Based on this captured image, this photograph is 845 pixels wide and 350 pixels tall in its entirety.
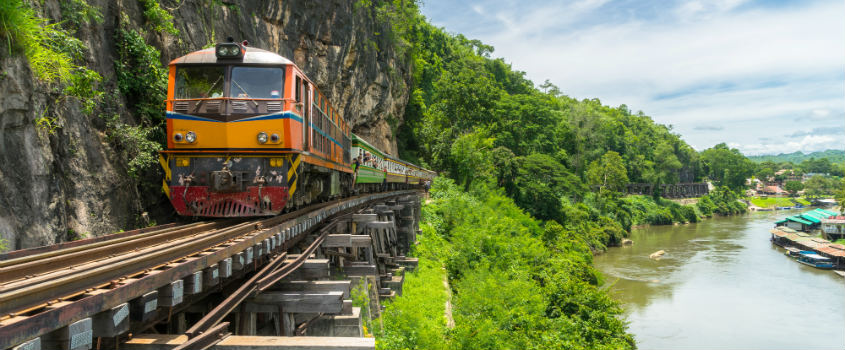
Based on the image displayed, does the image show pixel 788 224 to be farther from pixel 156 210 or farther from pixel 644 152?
pixel 156 210

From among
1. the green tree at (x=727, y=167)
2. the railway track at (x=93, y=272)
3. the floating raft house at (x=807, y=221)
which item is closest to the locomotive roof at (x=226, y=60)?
the railway track at (x=93, y=272)

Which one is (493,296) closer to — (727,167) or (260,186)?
(260,186)

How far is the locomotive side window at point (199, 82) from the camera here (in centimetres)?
759

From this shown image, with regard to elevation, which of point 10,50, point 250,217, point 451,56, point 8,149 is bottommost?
point 250,217

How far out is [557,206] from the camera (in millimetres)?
39719

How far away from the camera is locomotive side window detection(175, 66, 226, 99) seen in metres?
7.59

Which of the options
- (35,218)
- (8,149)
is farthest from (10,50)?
(35,218)

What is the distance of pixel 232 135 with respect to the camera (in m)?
7.40

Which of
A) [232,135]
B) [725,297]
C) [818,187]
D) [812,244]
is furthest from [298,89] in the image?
[818,187]

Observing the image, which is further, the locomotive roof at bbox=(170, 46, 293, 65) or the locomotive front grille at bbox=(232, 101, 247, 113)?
the locomotive roof at bbox=(170, 46, 293, 65)

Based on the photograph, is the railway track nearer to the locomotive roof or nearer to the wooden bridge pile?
the wooden bridge pile

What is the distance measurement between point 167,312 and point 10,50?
4020 millimetres

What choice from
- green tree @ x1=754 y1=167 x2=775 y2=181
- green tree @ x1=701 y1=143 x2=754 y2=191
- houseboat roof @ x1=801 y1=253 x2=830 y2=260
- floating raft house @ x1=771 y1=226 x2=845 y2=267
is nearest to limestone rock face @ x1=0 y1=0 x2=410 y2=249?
houseboat roof @ x1=801 y1=253 x2=830 y2=260

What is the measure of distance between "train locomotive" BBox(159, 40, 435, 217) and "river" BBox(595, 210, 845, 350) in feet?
59.4
